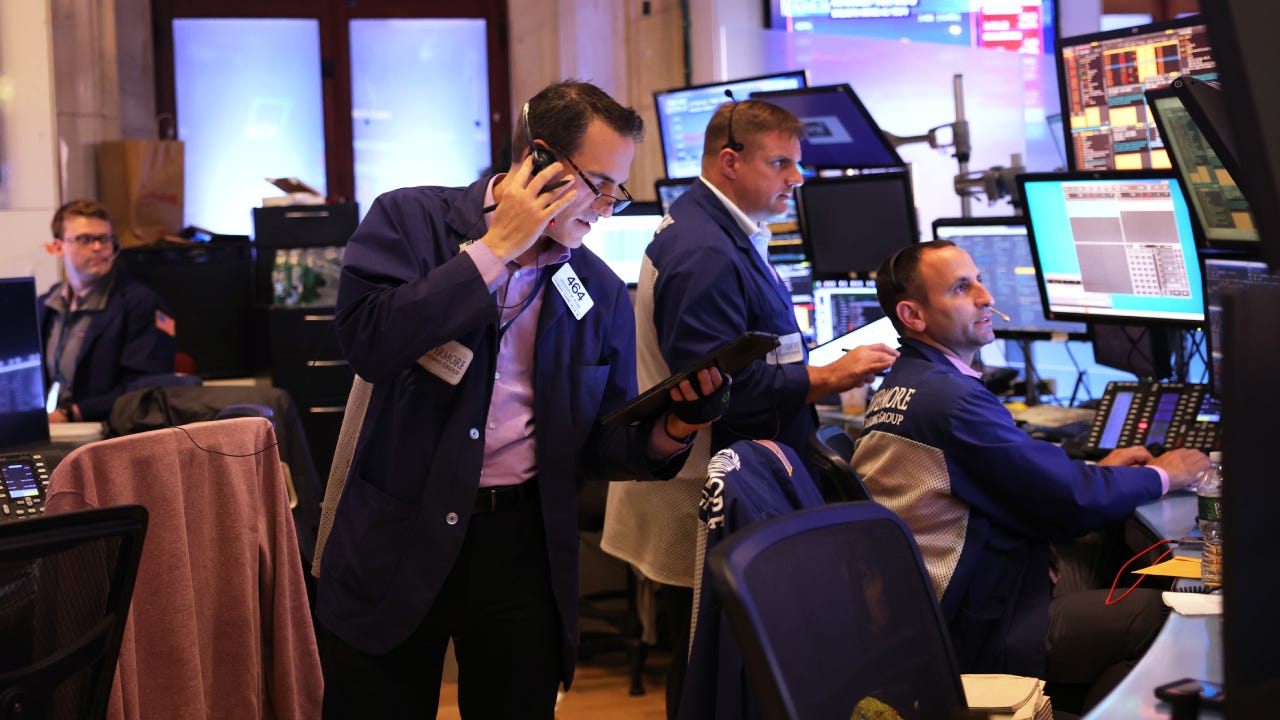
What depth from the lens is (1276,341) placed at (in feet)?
2.71

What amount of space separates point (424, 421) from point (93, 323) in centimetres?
344

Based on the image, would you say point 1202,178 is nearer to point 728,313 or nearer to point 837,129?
point 728,313

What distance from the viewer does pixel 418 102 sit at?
746 cm

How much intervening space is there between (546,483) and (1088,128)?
2455mm

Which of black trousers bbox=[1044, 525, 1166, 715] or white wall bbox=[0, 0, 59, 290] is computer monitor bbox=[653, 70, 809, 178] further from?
black trousers bbox=[1044, 525, 1166, 715]

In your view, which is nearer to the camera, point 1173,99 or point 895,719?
point 895,719

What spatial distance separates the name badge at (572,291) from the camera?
6.44 feet

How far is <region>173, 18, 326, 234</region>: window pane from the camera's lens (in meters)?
7.21

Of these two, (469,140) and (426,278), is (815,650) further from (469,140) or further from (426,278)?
(469,140)

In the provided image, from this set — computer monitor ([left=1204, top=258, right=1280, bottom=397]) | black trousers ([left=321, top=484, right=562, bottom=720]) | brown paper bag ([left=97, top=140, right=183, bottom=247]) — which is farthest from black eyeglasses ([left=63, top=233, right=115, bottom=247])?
computer monitor ([left=1204, top=258, right=1280, bottom=397])

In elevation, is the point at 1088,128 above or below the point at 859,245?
above

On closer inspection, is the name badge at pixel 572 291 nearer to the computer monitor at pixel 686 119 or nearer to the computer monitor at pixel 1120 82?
the computer monitor at pixel 1120 82

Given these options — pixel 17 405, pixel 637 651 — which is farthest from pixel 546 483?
pixel 637 651

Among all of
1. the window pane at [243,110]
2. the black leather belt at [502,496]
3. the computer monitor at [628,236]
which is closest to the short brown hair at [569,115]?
the black leather belt at [502,496]
